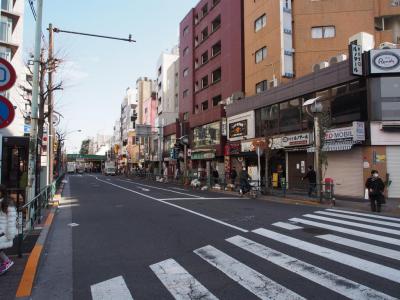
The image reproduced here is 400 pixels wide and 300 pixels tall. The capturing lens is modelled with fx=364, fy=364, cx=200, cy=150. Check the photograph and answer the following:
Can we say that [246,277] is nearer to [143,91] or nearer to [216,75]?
[216,75]

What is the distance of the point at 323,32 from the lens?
26344 mm

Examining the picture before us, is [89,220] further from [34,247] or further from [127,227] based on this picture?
[34,247]

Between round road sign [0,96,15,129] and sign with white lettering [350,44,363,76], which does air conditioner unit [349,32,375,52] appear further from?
round road sign [0,96,15,129]

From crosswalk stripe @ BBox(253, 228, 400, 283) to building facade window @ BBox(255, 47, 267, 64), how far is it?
23.4 metres

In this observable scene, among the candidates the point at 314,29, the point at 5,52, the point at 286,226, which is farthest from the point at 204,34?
the point at 286,226

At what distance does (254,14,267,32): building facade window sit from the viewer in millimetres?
30078

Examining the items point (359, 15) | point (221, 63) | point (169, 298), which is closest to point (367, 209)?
point (169, 298)

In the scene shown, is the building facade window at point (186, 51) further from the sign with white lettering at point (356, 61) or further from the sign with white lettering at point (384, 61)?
the sign with white lettering at point (384, 61)

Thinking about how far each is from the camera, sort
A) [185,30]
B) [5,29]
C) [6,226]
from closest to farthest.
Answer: [6,226], [5,29], [185,30]

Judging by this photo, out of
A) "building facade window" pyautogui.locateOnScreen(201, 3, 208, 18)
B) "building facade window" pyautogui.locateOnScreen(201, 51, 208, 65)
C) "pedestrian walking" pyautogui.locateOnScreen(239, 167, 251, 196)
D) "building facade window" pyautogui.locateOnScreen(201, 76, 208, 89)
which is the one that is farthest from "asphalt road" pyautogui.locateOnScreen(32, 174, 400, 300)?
"building facade window" pyautogui.locateOnScreen(201, 3, 208, 18)

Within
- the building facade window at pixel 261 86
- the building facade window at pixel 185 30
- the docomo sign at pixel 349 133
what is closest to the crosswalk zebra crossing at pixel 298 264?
the docomo sign at pixel 349 133

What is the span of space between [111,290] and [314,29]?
2585 cm

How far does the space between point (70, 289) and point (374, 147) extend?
1791 centimetres

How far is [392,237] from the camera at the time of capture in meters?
8.69
